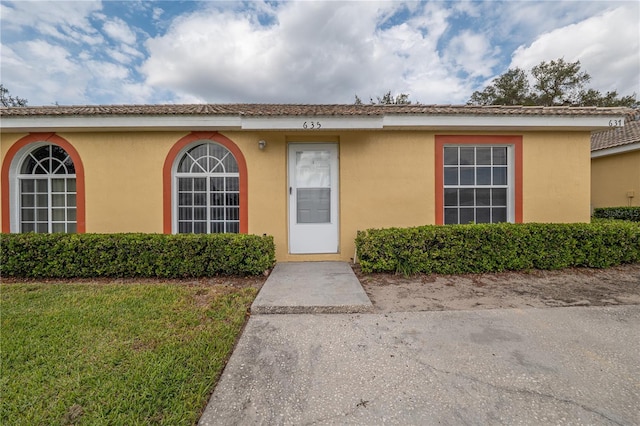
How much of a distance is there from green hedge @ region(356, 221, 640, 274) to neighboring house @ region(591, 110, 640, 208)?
20.9 ft

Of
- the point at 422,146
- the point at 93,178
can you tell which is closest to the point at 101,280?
the point at 93,178

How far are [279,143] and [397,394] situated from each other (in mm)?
5041

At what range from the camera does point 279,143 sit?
5.70 m

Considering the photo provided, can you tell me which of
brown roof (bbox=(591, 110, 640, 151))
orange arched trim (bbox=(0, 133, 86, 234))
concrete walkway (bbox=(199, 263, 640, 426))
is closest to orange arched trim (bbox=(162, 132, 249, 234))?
orange arched trim (bbox=(0, 133, 86, 234))

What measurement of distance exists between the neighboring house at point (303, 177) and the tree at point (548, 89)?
2052cm

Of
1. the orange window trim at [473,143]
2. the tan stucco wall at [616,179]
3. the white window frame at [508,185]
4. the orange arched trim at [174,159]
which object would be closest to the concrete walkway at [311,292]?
the orange arched trim at [174,159]

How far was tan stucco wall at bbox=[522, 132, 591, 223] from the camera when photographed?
19.4 feet

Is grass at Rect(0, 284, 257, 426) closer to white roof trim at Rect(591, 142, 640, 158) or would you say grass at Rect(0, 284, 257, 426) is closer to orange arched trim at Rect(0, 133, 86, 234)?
orange arched trim at Rect(0, 133, 86, 234)

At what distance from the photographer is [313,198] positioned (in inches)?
232

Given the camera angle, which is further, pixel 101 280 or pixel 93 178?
pixel 93 178

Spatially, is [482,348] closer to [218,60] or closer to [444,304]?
[444,304]

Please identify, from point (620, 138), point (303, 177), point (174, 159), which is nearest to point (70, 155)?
point (174, 159)

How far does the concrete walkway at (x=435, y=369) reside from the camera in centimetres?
175

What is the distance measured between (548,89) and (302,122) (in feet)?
88.8
